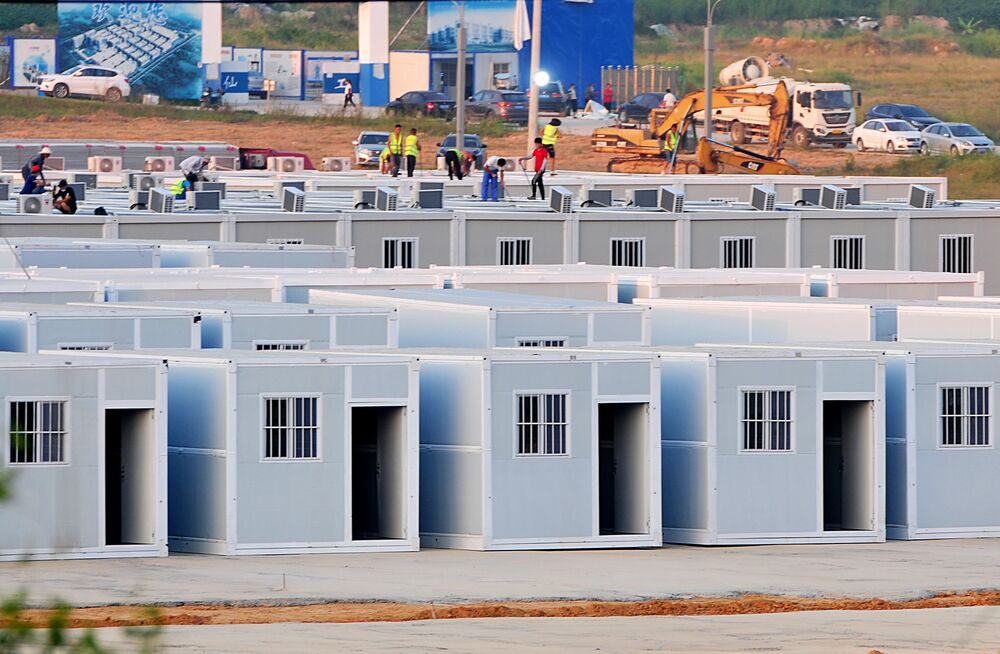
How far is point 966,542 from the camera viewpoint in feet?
97.4

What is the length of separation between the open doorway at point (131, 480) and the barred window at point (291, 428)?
1.42m

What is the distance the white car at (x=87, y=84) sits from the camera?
4301 inches

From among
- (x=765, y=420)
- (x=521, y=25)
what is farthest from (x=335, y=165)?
(x=765, y=420)

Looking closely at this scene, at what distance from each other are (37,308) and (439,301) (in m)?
6.27

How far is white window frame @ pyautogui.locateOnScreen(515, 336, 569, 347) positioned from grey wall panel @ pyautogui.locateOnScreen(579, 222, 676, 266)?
731 inches

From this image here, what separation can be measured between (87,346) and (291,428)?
14.1ft

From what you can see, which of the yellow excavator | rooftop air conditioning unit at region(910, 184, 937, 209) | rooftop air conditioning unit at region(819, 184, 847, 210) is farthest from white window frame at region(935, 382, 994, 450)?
the yellow excavator

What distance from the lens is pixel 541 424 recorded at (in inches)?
1093

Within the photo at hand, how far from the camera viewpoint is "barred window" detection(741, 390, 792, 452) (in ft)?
94.3

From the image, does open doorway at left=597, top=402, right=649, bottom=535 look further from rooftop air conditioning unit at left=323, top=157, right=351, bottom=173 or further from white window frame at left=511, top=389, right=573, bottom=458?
rooftop air conditioning unit at left=323, top=157, right=351, bottom=173

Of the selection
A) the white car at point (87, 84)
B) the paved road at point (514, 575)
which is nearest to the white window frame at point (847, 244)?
the paved road at point (514, 575)

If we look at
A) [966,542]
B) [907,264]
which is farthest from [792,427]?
[907,264]

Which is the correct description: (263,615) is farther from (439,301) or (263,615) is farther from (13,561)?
(439,301)

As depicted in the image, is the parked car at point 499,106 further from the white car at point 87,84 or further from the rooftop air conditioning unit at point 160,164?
the rooftop air conditioning unit at point 160,164
